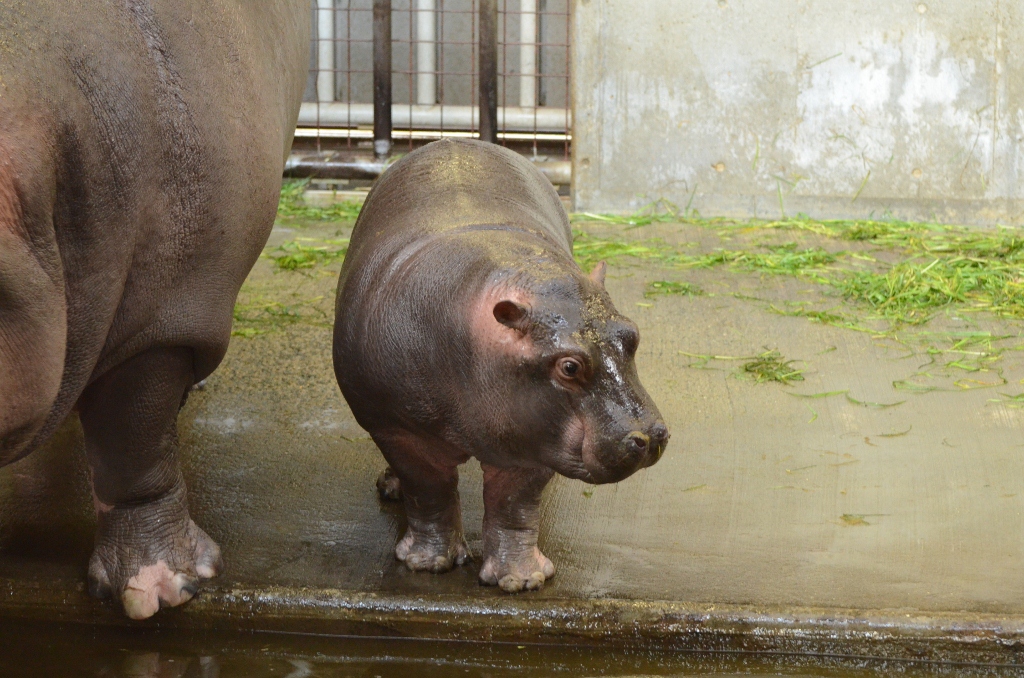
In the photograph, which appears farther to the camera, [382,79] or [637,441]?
[382,79]

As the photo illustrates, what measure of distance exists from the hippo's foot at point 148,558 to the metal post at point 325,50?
6243 mm

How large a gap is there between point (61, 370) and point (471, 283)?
2.90ft

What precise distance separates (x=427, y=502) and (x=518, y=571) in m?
0.29

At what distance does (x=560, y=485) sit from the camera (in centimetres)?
370

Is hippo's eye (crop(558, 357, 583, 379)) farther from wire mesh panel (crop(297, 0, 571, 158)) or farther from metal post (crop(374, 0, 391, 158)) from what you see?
wire mesh panel (crop(297, 0, 571, 158))

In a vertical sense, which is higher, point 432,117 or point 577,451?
point 432,117

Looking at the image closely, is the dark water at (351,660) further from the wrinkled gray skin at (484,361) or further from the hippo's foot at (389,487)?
the hippo's foot at (389,487)

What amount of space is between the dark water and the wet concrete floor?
0.14 feet

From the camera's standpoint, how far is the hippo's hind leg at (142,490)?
114 inches

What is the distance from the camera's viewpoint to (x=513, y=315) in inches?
103

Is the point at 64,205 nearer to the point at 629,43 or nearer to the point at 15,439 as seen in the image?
the point at 15,439

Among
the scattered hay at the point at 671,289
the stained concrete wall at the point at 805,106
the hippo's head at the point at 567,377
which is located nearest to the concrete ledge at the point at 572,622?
the hippo's head at the point at 567,377

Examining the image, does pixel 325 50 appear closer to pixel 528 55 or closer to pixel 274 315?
pixel 528 55

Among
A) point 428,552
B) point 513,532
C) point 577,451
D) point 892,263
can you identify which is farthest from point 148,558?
point 892,263
